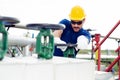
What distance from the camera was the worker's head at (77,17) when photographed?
10.1ft

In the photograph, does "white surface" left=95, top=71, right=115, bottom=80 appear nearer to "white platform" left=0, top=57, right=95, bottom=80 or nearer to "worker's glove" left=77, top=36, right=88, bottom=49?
"worker's glove" left=77, top=36, right=88, bottom=49

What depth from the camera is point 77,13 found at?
3.13 m

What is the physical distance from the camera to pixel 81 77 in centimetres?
153

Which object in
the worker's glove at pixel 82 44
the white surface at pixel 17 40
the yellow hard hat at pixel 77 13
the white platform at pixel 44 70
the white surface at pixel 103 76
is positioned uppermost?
the yellow hard hat at pixel 77 13

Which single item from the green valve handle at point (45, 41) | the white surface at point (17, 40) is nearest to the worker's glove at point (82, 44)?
the white surface at point (17, 40)

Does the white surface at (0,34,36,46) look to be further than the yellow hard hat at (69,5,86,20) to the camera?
No

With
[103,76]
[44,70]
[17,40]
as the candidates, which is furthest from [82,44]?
[44,70]

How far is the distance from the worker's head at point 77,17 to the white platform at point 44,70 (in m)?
1.50

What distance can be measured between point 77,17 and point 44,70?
5.82 ft

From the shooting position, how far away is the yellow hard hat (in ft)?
10.1

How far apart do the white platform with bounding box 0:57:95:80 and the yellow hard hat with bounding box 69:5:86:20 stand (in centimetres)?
150

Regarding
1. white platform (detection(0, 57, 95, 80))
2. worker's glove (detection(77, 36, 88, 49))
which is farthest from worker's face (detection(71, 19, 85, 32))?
white platform (detection(0, 57, 95, 80))

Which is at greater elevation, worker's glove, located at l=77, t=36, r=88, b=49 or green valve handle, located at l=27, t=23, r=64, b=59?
green valve handle, located at l=27, t=23, r=64, b=59

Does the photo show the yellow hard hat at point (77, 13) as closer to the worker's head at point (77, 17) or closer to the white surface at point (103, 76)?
the worker's head at point (77, 17)
